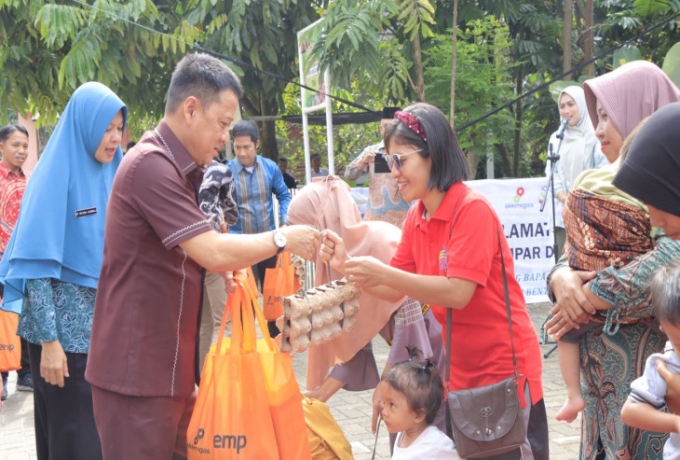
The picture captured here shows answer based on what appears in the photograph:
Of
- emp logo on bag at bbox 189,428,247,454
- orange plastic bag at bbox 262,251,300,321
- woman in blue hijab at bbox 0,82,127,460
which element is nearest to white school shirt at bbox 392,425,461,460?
emp logo on bag at bbox 189,428,247,454

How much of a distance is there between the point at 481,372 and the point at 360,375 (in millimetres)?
1645

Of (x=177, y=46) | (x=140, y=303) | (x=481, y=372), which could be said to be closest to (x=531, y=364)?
(x=481, y=372)

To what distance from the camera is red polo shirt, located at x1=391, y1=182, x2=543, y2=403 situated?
9.99 feet

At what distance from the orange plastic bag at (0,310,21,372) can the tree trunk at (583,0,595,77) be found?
848 cm

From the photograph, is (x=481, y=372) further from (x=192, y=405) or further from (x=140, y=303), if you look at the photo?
(x=140, y=303)

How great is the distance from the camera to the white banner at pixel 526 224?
8750 mm

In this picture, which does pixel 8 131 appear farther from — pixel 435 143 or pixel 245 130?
pixel 435 143

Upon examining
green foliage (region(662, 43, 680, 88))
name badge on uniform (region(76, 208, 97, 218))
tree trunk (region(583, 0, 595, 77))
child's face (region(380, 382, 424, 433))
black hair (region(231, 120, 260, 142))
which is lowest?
child's face (region(380, 382, 424, 433))

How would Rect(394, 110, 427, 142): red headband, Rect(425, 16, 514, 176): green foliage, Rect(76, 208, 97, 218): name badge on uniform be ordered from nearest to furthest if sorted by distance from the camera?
Rect(394, 110, 427, 142): red headband, Rect(76, 208, 97, 218): name badge on uniform, Rect(425, 16, 514, 176): green foliage

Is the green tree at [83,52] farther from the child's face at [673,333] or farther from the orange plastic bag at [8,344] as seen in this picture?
the child's face at [673,333]

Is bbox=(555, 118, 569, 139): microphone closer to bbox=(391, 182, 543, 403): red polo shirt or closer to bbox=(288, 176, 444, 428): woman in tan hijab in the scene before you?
bbox=(288, 176, 444, 428): woman in tan hijab

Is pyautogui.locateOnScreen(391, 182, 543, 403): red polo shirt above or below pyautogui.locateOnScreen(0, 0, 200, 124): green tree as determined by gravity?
below

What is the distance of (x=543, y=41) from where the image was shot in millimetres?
12508

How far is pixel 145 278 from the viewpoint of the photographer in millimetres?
2830
